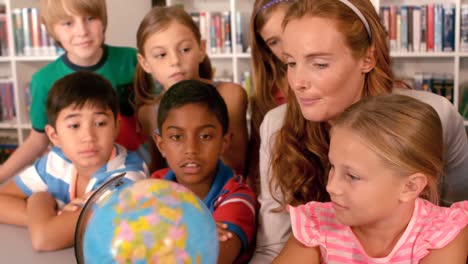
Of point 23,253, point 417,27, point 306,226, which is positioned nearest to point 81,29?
point 23,253

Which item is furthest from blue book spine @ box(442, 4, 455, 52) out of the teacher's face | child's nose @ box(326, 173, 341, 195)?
child's nose @ box(326, 173, 341, 195)

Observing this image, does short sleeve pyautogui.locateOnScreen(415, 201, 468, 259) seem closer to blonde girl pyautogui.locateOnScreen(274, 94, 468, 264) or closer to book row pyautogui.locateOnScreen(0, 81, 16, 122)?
blonde girl pyautogui.locateOnScreen(274, 94, 468, 264)

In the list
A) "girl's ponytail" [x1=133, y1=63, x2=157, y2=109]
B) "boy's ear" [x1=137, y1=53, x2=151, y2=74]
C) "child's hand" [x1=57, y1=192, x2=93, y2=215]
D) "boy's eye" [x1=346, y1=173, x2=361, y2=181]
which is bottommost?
"child's hand" [x1=57, y1=192, x2=93, y2=215]

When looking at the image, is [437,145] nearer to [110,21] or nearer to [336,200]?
[336,200]

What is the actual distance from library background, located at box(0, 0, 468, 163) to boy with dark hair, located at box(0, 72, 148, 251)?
287 centimetres

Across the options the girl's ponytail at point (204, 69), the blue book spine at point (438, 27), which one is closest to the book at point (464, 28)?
the blue book spine at point (438, 27)

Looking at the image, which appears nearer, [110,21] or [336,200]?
[336,200]

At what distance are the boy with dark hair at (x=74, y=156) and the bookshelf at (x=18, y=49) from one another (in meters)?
2.89

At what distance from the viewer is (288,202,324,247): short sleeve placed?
1.32 m

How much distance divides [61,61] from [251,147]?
1036mm

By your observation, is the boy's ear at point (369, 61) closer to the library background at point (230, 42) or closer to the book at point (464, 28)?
the library background at point (230, 42)

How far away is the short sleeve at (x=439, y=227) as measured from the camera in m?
1.23

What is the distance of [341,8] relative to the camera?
1.53 m

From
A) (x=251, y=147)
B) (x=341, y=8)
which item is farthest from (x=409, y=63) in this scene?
(x=341, y=8)
